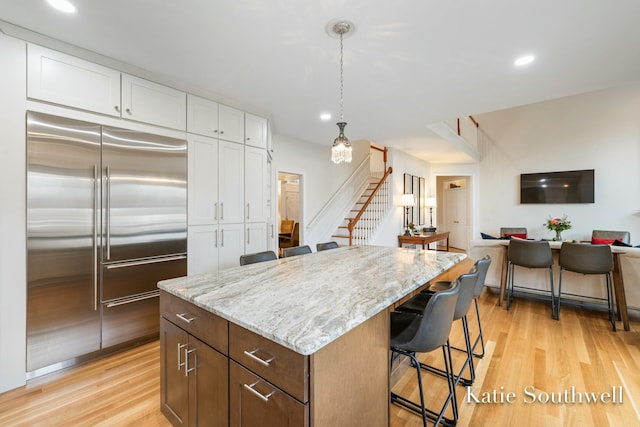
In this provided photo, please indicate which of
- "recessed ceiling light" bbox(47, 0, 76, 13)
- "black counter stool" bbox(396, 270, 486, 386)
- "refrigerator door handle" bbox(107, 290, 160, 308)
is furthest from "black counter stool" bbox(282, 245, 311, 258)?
"recessed ceiling light" bbox(47, 0, 76, 13)

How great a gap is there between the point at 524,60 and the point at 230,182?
325cm

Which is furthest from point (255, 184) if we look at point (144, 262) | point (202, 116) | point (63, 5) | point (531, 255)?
point (531, 255)

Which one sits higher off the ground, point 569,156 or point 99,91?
point 569,156

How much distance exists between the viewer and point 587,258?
3.12m

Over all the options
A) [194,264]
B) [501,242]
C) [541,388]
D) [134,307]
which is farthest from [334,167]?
[541,388]

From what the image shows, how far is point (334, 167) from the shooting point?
21.7 feet

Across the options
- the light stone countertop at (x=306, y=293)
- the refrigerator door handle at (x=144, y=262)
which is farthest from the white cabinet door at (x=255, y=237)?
the light stone countertop at (x=306, y=293)

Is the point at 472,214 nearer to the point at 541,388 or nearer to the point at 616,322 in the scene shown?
the point at 616,322

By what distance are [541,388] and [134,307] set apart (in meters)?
3.43

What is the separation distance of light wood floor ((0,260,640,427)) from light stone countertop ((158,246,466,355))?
0.89 metres

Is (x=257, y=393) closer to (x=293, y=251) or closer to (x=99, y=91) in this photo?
(x=293, y=251)

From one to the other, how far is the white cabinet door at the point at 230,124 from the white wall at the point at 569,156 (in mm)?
6780

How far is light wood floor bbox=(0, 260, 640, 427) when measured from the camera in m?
1.75

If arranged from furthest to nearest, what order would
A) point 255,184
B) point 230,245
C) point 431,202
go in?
point 431,202 → point 255,184 → point 230,245
